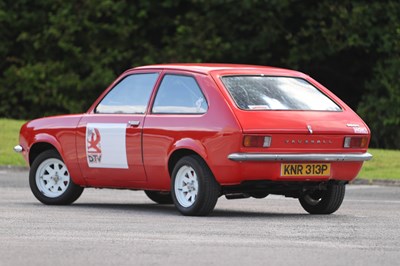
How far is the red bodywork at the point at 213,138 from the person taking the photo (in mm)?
14023

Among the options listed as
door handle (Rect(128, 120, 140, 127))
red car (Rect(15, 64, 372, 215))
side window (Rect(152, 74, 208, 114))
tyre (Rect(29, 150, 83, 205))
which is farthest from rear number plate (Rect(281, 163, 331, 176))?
tyre (Rect(29, 150, 83, 205))

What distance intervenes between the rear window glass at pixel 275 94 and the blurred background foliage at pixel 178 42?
22733 mm

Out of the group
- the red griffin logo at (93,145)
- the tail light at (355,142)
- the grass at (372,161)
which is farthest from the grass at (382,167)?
the red griffin logo at (93,145)

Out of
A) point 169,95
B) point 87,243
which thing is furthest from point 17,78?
point 87,243

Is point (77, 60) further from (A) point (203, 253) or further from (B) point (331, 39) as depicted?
(A) point (203, 253)

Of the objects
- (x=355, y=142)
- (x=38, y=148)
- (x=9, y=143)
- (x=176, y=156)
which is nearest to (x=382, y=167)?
(x=9, y=143)

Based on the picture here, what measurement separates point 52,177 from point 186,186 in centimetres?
238

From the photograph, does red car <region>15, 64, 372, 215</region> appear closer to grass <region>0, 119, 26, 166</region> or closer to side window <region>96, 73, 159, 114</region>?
side window <region>96, 73, 159, 114</region>

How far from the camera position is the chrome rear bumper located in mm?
13898

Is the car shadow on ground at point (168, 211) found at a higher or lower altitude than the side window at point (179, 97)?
lower

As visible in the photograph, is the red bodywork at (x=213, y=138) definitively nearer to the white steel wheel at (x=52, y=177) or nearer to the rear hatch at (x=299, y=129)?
the rear hatch at (x=299, y=129)

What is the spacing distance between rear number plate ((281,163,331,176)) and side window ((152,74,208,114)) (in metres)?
1.05

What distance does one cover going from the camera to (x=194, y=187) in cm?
1433

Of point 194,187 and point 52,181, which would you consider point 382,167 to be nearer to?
point 52,181
